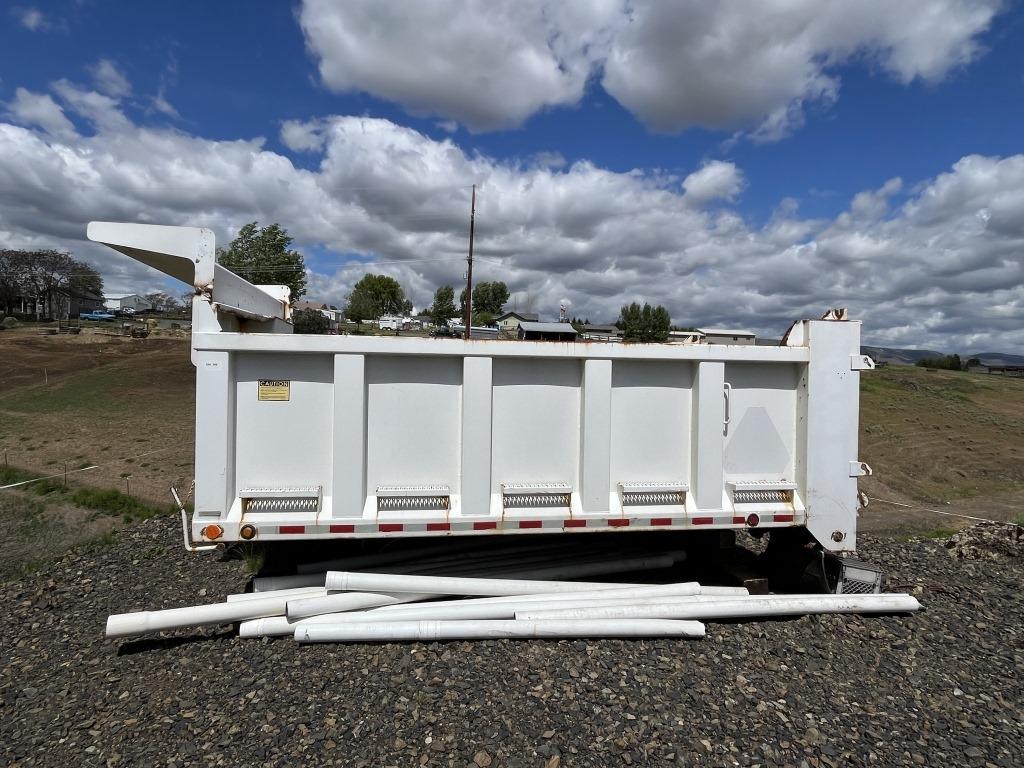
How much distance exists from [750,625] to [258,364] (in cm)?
365

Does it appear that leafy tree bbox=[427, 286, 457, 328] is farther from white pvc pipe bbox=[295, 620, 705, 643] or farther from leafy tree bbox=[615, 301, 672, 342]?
white pvc pipe bbox=[295, 620, 705, 643]

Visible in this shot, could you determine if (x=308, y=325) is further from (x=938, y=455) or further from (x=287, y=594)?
(x=938, y=455)

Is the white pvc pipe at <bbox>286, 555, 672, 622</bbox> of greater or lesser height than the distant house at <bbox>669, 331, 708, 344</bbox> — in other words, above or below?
below

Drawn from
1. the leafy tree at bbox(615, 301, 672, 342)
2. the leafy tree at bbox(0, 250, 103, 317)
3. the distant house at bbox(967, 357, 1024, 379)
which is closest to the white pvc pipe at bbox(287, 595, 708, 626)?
the leafy tree at bbox(615, 301, 672, 342)

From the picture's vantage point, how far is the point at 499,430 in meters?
3.95

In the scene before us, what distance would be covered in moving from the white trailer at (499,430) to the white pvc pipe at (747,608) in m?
0.44

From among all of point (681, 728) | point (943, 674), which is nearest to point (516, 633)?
point (681, 728)

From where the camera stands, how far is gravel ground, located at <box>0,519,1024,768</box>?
8.68 feet

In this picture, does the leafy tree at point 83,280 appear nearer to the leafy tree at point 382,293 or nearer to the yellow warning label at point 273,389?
the leafy tree at point 382,293

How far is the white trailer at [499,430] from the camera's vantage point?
3.68m

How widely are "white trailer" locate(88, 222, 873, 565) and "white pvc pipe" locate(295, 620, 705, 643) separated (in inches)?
22.5

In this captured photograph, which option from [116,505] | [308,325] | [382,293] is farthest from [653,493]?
[382,293]

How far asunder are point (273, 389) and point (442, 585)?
1.71 meters

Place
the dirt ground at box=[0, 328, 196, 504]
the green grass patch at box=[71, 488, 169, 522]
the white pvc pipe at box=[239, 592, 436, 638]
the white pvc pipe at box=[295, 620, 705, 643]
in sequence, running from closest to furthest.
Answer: the white pvc pipe at box=[295, 620, 705, 643] < the white pvc pipe at box=[239, 592, 436, 638] < the green grass patch at box=[71, 488, 169, 522] < the dirt ground at box=[0, 328, 196, 504]
